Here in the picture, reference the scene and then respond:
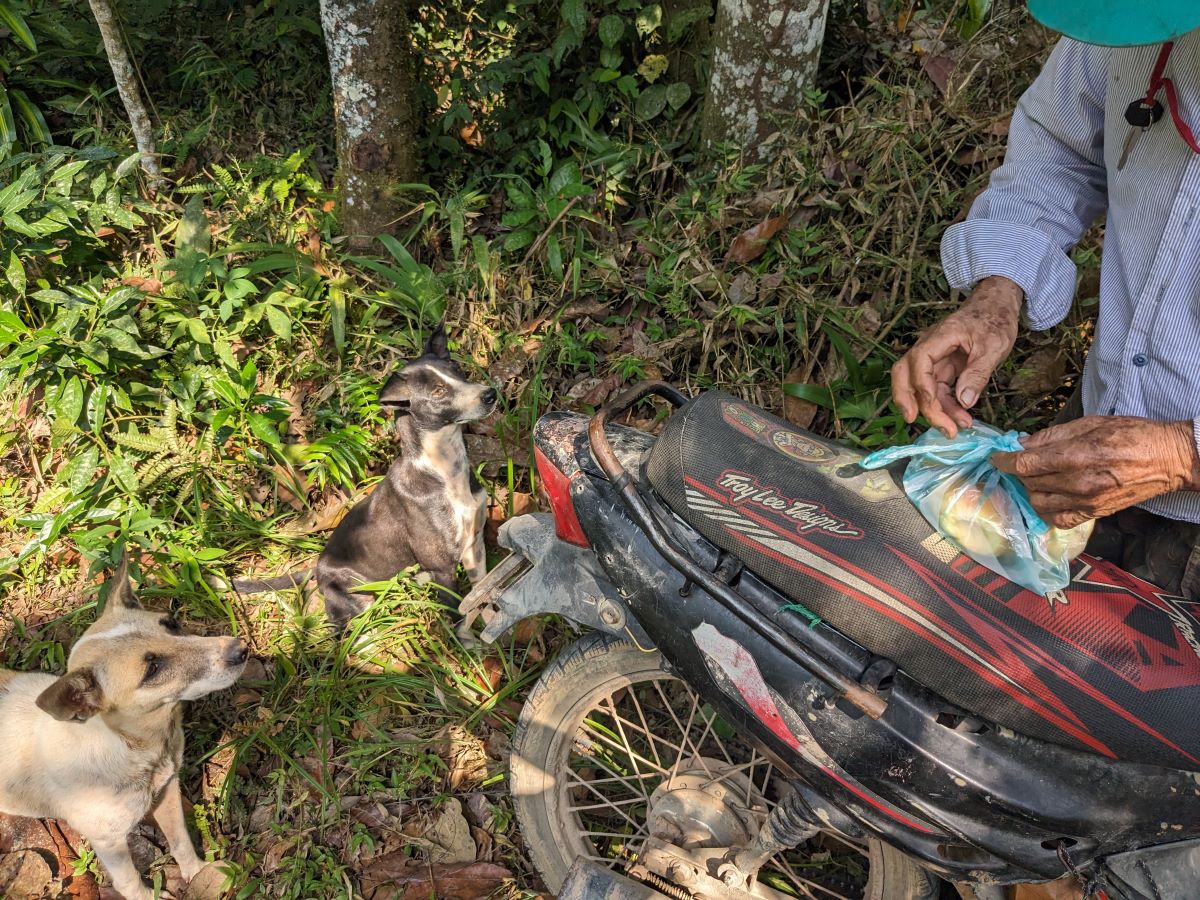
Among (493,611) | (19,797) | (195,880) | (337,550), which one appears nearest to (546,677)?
(493,611)

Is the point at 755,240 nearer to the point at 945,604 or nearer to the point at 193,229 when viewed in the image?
the point at 945,604

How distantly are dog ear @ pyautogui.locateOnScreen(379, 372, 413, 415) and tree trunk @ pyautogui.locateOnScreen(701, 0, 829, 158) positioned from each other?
199 cm

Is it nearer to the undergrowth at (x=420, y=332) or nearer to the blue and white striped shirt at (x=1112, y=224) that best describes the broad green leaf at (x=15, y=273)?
the undergrowth at (x=420, y=332)

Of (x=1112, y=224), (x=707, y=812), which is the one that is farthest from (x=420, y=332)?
(x=1112, y=224)

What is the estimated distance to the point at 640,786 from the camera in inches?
111

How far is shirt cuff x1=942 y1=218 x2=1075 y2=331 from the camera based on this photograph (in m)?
2.11

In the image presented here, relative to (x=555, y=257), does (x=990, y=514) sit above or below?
above

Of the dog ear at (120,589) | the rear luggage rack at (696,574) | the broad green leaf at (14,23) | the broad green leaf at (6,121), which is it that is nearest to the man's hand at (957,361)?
the rear luggage rack at (696,574)

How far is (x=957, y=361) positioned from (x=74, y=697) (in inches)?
108

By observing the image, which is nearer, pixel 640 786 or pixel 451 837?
pixel 640 786

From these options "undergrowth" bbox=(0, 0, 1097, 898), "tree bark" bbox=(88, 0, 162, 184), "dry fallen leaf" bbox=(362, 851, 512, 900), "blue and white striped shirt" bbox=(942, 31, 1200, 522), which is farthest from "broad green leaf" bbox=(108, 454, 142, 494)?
"blue and white striped shirt" bbox=(942, 31, 1200, 522)

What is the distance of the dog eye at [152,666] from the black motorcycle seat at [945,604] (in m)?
2.00

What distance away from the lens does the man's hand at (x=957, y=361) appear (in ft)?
6.56

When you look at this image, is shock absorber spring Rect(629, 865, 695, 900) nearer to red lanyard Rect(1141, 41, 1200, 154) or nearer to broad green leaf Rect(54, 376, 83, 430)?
red lanyard Rect(1141, 41, 1200, 154)
